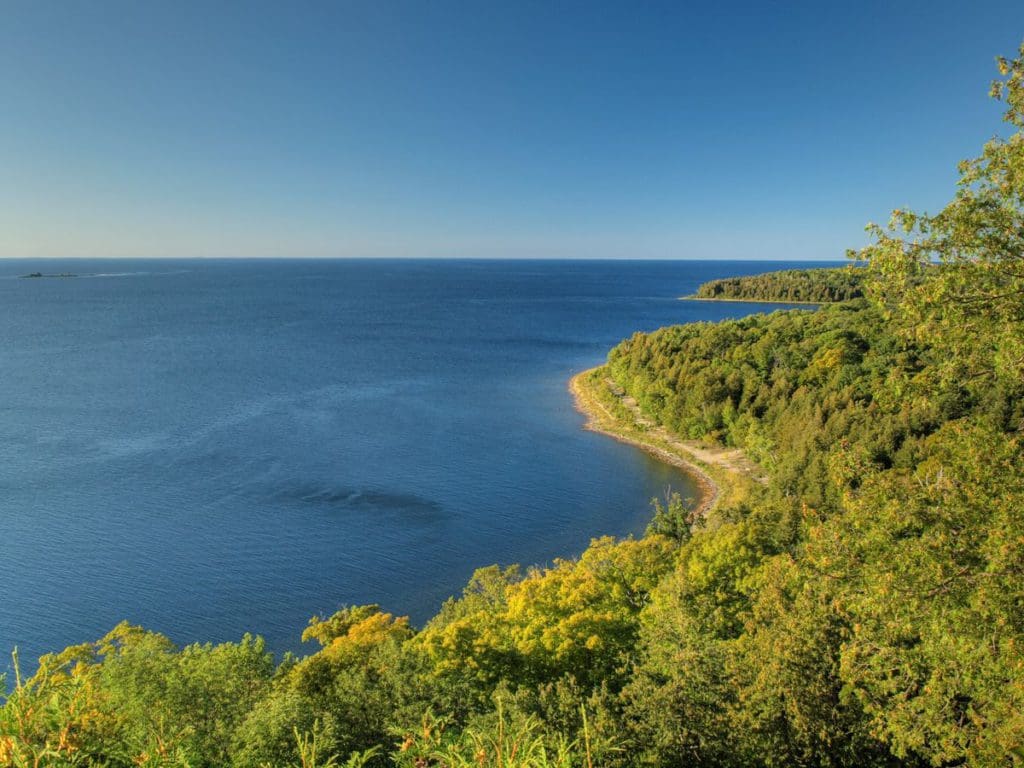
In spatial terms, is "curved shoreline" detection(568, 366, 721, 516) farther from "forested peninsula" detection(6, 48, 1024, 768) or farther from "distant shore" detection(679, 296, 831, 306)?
"distant shore" detection(679, 296, 831, 306)

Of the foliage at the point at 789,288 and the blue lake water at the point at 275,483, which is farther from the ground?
the foliage at the point at 789,288

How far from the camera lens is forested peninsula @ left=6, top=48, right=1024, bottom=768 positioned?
7617 millimetres

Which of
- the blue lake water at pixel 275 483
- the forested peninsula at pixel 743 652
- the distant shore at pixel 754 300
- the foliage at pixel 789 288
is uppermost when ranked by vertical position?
the foliage at pixel 789 288

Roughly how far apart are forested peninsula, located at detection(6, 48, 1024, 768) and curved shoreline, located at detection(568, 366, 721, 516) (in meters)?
15.5

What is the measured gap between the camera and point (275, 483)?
43.6 meters

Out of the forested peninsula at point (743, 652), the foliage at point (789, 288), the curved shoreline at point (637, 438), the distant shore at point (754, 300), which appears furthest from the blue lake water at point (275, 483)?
the foliage at point (789, 288)

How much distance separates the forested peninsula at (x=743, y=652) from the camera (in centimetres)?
762

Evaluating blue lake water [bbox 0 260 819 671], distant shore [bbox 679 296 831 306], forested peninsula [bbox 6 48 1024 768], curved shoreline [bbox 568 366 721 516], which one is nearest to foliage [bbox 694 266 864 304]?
distant shore [bbox 679 296 831 306]

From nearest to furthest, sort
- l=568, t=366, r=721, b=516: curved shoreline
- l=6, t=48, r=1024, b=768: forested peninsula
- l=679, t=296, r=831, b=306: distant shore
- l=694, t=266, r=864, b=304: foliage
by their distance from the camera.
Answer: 1. l=6, t=48, r=1024, b=768: forested peninsula
2. l=568, t=366, r=721, b=516: curved shoreline
3. l=694, t=266, r=864, b=304: foliage
4. l=679, t=296, r=831, b=306: distant shore

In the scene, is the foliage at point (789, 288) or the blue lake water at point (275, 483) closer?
the blue lake water at point (275, 483)

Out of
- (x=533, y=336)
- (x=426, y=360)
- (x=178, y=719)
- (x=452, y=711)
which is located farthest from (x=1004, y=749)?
(x=533, y=336)

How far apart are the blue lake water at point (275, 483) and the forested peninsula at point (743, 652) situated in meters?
9.07

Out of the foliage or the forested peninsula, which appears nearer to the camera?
the forested peninsula

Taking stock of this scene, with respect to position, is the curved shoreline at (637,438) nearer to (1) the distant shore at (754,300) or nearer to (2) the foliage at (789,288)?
(1) the distant shore at (754,300)
